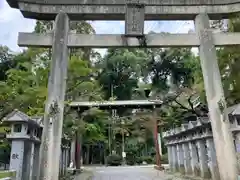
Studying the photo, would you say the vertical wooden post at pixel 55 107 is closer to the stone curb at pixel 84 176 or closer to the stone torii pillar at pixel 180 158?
the stone curb at pixel 84 176

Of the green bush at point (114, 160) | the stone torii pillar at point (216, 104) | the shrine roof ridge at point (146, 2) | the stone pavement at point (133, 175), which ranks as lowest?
the stone pavement at point (133, 175)

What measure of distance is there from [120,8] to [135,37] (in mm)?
1160

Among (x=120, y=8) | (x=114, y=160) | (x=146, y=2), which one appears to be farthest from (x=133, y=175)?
(x=114, y=160)

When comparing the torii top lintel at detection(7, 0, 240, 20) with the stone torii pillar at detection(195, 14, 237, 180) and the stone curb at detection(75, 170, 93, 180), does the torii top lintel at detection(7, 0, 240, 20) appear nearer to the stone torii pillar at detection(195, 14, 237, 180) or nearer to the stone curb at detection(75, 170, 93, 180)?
the stone torii pillar at detection(195, 14, 237, 180)

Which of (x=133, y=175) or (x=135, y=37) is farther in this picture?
(x=133, y=175)

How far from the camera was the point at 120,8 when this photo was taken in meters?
8.00

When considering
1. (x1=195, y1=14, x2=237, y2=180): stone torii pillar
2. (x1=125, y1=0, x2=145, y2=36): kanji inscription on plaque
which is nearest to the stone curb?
(x1=195, y1=14, x2=237, y2=180): stone torii pillar

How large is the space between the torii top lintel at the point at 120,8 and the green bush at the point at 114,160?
937 inches

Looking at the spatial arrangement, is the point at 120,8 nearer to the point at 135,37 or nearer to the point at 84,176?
the point at 135,37

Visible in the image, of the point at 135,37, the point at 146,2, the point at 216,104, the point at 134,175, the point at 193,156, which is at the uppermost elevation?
the point at 146,2

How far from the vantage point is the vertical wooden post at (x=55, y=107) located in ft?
21.7

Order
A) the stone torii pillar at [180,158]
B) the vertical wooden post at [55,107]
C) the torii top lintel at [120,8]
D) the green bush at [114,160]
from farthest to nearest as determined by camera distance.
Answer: the green bush at [114,160] < the stone torii pillar at [180,158] < the torii top lintel at [120,8] < the vertical wooden post at [55,107]

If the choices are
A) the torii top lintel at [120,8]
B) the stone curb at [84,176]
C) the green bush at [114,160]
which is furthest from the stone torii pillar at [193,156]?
the green bush at [114,160]

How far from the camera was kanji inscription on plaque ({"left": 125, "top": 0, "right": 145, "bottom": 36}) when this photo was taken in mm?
7703
